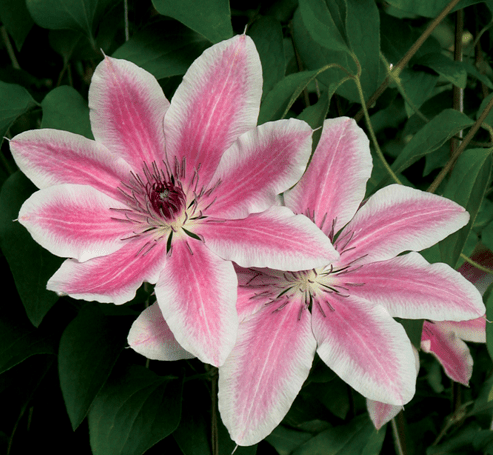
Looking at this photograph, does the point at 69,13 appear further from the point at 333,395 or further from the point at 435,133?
the point at 333,395

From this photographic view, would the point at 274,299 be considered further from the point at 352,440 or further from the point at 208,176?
the point at 352,440

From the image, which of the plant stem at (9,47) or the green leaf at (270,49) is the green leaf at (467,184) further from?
the plant stem at (9,47)

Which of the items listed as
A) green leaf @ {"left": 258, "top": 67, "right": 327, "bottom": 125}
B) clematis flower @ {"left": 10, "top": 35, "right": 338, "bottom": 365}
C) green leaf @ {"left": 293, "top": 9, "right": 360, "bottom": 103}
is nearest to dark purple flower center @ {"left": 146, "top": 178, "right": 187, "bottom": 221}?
clematis flower @ {"left": 10, "top": 35, "right": 338, "bottom": 365}

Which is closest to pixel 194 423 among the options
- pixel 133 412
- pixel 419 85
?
pixel 133 412

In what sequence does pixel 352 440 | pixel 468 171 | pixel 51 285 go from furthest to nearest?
pixel 352 440, pixel 468 171, pixel 51 285

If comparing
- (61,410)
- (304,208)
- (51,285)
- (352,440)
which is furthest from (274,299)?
(61,410)

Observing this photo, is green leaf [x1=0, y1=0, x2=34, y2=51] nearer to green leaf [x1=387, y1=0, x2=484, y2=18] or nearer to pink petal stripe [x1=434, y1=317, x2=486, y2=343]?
green leaf [x1=387, y1=0, x2=484, y2=18]
